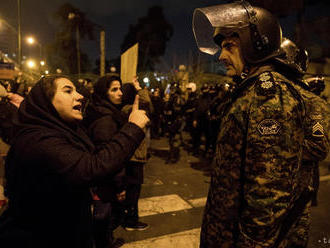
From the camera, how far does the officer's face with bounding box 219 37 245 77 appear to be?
1725 mm

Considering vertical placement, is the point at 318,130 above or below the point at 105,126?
above

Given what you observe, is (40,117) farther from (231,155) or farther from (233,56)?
(233,56)

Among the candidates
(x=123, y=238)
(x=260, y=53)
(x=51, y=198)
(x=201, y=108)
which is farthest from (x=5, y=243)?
(x=201, y=108)

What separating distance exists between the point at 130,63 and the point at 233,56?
107 cm

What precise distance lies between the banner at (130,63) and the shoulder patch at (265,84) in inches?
47.4

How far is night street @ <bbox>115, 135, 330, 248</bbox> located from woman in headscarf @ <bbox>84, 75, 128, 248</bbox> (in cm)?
58

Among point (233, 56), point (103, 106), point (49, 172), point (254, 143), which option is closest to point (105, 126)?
point (103, 106)

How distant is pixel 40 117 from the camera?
1.65 metres

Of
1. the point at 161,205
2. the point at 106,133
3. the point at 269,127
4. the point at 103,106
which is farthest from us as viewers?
the point at 161,205

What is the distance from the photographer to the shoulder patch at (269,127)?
4.45ft

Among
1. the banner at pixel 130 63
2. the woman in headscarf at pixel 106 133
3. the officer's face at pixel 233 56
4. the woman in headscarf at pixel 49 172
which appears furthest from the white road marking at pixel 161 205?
the officer's face at pixel 233 56

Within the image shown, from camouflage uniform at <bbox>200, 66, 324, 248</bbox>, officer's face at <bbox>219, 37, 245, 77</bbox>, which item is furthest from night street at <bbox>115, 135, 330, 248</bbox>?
officer's face at <bbox>219, 37, 245, 77</bbox>

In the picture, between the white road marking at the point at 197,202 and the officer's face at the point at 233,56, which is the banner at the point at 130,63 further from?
the white road marking at the point at 197,202

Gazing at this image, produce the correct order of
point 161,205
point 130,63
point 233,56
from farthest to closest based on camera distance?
point 161,205, point 130,63, point 233,56
